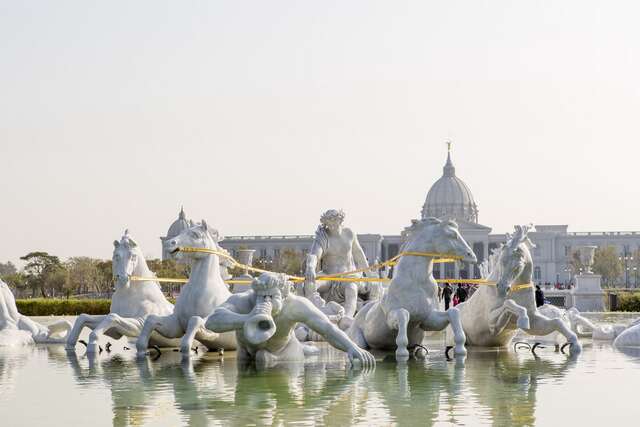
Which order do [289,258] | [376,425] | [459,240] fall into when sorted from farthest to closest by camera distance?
[289,258], [459,240], [376,425]

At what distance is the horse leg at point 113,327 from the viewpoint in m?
13.4

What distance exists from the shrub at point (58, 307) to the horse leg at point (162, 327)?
62.4ft

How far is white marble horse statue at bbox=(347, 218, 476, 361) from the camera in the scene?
12.4 metres

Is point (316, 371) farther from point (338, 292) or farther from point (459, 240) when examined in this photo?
point (338, 292)

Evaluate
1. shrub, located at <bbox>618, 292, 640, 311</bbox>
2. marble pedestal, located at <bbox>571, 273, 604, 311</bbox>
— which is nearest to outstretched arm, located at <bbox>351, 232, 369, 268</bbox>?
marble pedestal, located at <bbox>571, 273, 604, 311</bbox>

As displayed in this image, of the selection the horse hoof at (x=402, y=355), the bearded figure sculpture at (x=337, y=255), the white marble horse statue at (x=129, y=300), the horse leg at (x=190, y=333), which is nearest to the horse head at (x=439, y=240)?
the horse hoof at (x=402, y=355)

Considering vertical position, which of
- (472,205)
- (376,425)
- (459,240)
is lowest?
(376,425)

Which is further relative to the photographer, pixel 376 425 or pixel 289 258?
pixel 289 258

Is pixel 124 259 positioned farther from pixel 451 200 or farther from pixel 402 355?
pixel 451 200

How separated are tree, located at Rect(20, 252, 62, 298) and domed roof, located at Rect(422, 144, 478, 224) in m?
92.0

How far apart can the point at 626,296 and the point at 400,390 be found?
29.3m

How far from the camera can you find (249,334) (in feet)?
35.9

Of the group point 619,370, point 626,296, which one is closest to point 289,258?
point 626,296

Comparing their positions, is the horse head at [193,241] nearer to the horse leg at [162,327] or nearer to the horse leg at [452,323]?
the horse leg at [162,327]
